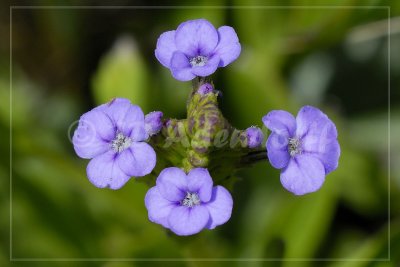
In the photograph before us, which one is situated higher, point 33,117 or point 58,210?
point 33,117

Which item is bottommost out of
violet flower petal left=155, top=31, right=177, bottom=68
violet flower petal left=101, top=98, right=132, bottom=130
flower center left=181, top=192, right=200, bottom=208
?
flower center left=181, top=192, right=200, bottom=208

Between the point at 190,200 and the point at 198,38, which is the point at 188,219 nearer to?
the point at 190,200

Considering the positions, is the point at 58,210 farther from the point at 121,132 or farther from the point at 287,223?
the point at 121,132

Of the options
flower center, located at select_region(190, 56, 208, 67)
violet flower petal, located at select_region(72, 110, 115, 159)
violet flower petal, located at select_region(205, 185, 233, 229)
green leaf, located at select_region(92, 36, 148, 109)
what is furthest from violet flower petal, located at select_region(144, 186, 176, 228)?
green leaf, located at select_region(92, 36, 148, 109)

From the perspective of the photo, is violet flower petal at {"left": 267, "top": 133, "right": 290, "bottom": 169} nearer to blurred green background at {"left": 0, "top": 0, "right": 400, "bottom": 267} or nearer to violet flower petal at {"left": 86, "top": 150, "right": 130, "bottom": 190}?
violet flower petal at {"left": 86, "top": 150, "right": 130, "bottom": 190}

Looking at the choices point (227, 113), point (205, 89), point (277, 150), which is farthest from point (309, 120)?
point (227, 113)

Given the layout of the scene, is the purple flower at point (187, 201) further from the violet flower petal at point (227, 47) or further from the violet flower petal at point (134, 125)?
the violet flower petal at point (227, 47)

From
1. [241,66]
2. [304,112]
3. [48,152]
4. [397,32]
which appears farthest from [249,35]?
[304,112]
